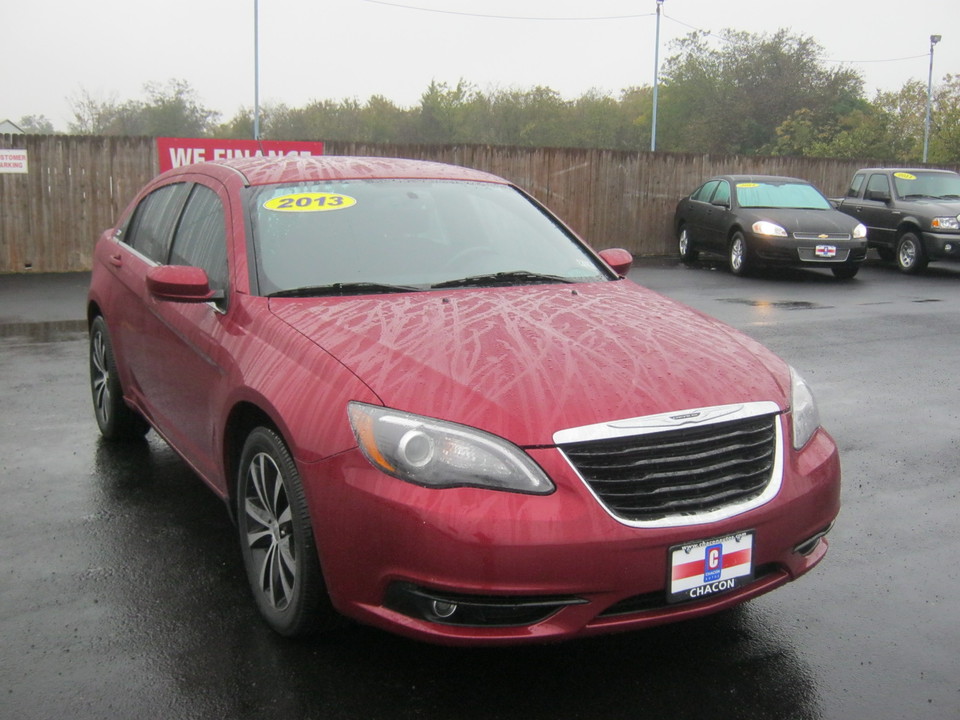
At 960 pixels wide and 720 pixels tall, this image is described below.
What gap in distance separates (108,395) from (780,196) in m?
12.9

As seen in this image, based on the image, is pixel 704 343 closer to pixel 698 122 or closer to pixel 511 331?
pixel 511 331

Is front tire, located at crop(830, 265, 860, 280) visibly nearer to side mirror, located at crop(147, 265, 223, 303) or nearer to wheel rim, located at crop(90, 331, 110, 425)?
wheel rim, located at crop(90, 331, 110, 425)

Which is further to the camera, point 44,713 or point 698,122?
point 698,122

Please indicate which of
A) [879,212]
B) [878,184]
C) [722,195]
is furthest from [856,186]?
[722,195]

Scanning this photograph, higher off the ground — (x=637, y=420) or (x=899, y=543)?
(x=637, y=420)

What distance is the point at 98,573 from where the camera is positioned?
3811 mm

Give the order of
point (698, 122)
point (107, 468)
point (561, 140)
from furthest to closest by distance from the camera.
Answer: point (561, 140)
point (698, 122)
point (107, 468)

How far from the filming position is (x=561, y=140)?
82188 millimetres

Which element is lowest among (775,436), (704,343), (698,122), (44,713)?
(44,713)

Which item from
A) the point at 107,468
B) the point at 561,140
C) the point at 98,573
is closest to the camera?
the point at 98,573

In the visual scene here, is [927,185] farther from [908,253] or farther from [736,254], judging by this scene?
[736,254]

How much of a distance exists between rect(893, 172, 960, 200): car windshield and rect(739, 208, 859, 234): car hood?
2241 millimetres

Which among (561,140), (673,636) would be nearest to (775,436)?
(673,636)

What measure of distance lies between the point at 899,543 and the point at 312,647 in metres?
2.54
